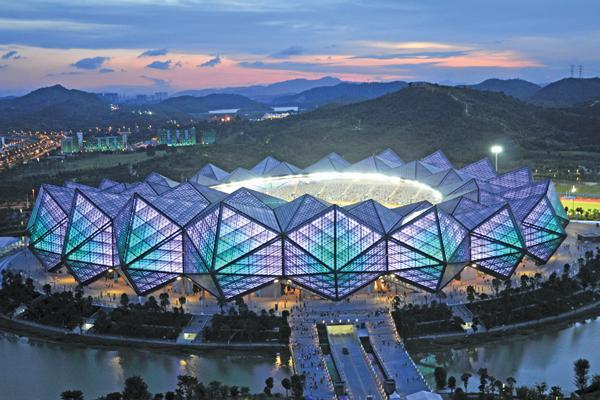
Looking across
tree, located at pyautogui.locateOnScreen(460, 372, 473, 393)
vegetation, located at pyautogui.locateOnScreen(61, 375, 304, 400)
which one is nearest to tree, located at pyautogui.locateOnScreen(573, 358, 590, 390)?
tree, located at pyautogui.locateOnScreen(460, 372, 473, 393)

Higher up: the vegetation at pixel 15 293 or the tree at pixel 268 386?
the vegetation at pixel 15 293

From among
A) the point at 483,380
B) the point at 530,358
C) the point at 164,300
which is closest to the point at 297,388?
the point at 483,380

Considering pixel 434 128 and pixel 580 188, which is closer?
pixel 580 188

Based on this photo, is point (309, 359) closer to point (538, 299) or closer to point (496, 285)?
point (496, 285)

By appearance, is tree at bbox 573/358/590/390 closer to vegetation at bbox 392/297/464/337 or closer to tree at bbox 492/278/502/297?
vegetation at bbox 392/297/464/337

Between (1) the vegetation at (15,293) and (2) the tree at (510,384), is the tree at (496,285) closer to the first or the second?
(2) the tree at (510,384)

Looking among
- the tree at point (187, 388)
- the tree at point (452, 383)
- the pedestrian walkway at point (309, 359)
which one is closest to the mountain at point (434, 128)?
the pedestrian walkway at point (309, 359)
